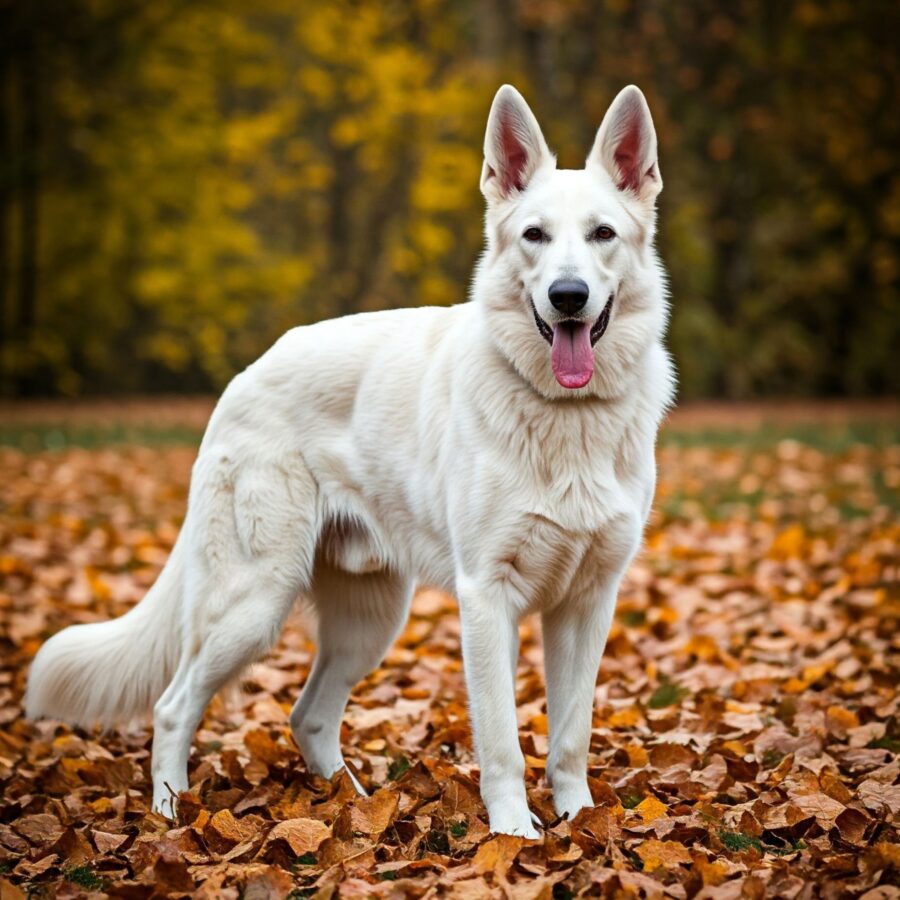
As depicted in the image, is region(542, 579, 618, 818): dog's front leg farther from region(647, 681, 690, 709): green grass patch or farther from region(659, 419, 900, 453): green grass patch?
region(659, 419, 900, 453): green grass patch

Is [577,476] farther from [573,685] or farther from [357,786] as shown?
[357,786]

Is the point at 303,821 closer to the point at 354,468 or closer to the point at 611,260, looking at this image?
the point at 354,468

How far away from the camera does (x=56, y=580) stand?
686 cm

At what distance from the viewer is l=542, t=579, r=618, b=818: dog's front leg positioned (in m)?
3.52

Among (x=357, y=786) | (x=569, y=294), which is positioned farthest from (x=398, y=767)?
(x=569, y=294)

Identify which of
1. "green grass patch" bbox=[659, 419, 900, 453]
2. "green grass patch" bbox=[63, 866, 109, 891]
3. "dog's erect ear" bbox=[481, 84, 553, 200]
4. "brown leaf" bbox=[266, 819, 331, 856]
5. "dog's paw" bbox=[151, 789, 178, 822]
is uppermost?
"dog's erect ear" bbox=[481, 84, 553, 200]

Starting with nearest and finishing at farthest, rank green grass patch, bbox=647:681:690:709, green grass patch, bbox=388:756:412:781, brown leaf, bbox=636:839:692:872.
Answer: brown leaf, bbox=636:839:692:872 < green grass patch, bbox=388:756:412:781 < green grass patch, bbox=647:681:690:709

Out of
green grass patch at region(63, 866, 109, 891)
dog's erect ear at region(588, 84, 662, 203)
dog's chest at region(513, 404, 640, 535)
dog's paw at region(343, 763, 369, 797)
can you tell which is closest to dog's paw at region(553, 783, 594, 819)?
dog's paw at region(343, 763, 369, 797)

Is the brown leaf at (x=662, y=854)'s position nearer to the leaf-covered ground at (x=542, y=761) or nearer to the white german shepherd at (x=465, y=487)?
the leaf-covered ground at (x=542, y=761)

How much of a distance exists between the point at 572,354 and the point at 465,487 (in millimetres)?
531

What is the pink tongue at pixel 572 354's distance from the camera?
342 centimetres

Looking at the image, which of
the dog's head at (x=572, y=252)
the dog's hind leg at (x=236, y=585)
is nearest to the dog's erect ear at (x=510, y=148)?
the dog's head at (x=572, y=252)

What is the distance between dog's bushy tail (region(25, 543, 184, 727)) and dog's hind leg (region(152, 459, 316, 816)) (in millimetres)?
161

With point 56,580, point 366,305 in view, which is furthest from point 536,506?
point 366,305
